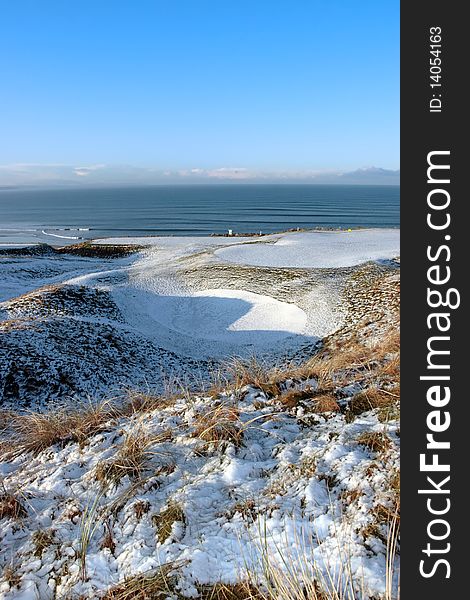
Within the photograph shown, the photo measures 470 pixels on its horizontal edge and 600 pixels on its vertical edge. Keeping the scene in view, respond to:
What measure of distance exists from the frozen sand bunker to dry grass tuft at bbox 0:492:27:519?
13044 mm

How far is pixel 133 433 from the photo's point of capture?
14.3ft

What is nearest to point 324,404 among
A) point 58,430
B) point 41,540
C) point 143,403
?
point 143,403

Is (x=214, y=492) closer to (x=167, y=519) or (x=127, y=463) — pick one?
(x=167, y=519)

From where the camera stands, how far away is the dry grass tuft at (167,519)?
2959 mm

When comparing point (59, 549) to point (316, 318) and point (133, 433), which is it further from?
point (316, 318)

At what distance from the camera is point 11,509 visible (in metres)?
A: 3.50

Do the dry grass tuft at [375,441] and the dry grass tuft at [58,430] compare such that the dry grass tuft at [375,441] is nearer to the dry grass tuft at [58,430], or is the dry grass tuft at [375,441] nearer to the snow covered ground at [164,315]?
the dry grass tuft at [58,430]

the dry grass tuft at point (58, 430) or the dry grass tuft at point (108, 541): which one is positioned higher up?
the dry grass tuft at point (108, 541)

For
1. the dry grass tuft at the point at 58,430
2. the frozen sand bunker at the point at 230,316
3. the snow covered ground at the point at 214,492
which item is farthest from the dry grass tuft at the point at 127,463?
the frozen sand bunker at the point at 230,316

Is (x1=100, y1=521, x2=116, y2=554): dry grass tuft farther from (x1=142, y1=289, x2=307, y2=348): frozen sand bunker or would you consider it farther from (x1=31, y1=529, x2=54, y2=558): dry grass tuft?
(x1=142, y1=289, x2=307, y2=348): frozen sand bunker

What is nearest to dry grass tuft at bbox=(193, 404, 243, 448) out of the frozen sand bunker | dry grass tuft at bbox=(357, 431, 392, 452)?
dry grass tuft at bbox=(357, 431, 392, 452)

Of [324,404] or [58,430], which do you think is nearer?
[324,404]

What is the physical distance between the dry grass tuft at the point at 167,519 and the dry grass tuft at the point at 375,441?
1921 millimetres

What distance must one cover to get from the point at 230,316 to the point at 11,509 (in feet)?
53.0
